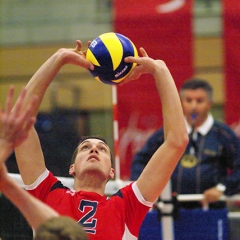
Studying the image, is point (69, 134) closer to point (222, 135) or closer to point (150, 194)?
point (222, 135)

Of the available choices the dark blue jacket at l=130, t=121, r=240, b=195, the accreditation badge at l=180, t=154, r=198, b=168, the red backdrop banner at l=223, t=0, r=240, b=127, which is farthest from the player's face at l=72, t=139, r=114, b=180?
the red backdrop banner at l=223, t=0, r=240, b=127

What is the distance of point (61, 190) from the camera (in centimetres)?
384

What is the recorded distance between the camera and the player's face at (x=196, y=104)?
578 cm

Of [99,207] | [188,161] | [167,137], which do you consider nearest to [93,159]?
[99,207]

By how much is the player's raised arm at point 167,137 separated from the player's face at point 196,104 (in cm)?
210

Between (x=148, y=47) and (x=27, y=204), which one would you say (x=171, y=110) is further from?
(x=148, y=47)

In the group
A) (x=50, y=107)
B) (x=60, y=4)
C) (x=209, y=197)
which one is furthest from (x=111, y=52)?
(x=60, y=4)

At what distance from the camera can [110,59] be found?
147 inches

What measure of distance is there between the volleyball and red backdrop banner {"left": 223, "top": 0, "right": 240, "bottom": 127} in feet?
12.0

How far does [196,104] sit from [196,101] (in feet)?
0.09

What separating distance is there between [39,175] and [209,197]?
211 cm

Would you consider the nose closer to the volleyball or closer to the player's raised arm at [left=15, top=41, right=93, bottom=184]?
the player's raised arm at [left=15, top=41, right=93, bottom=184]

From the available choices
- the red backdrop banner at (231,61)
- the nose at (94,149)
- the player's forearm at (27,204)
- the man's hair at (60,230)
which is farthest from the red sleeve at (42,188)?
the red backdrop banner at (231,61)

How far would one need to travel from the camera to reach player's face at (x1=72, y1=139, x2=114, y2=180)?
12.6 feet
